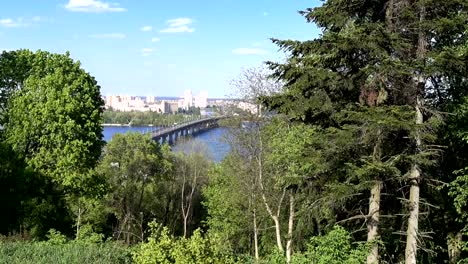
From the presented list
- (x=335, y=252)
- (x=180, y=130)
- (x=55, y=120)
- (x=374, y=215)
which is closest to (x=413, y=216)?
(x=374, y=215)

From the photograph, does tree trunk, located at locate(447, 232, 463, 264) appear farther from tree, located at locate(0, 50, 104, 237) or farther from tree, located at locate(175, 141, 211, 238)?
tree, located at locate(175, 141, 211, 238)

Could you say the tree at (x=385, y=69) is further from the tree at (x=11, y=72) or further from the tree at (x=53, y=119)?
the tree at (x=11, y=72)

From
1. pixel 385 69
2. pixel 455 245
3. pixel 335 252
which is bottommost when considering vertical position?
pixel 455 245

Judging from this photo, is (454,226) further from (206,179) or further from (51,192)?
(206,179)

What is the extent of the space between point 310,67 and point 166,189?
24293 millimetres

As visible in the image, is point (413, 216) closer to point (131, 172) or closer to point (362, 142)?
point (362, 142)

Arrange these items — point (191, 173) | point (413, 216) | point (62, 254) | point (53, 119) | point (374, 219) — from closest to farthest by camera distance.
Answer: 1. point (62, 254)
2. point (413, 216)
3. point (374, 219)
4. point (53, 119)
5. point (191, 173)

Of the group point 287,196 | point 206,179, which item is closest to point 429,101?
point 287,196

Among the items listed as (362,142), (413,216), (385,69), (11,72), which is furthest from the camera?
(11,72)

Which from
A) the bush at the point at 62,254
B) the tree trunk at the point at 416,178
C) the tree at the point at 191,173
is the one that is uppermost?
the tree trunk at the point at 416,178

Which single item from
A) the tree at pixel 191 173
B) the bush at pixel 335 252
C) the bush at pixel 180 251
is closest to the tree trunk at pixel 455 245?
the bush at pixel 335 252

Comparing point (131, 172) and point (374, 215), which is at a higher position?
point (374, 215)

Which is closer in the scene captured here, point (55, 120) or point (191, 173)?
point (55, 120)

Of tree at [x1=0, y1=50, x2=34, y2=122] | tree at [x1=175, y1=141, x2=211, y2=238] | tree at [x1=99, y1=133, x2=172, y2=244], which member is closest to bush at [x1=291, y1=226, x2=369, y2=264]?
tree at [x1=0, y1=50, x2=34, y2=122]
